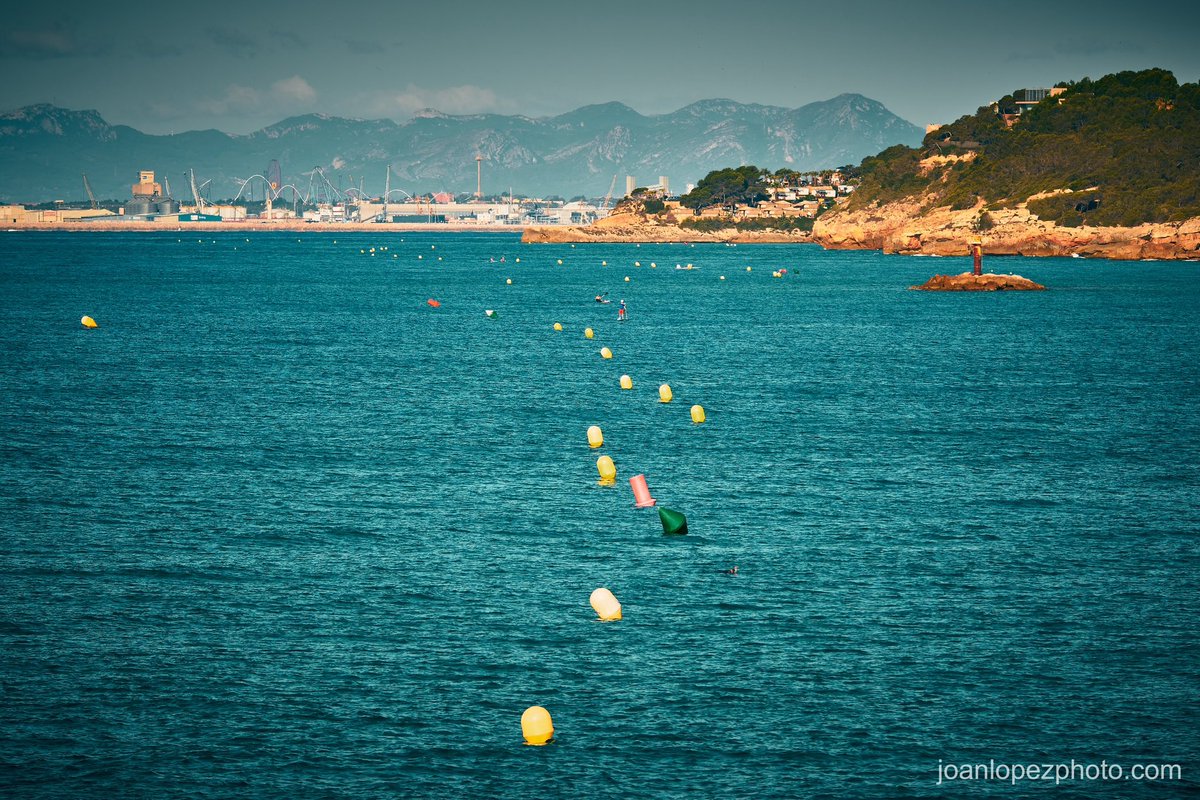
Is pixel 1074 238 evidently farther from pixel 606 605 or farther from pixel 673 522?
pixel 606 605

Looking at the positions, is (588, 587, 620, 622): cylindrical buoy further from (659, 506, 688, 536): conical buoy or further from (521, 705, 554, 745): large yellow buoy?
(659, 506, 688, 536): conical buoy

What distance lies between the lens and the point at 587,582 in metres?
29.1

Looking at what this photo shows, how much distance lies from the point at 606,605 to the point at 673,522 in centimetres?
718

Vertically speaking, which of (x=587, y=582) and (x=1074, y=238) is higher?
(x=1074, y=238)

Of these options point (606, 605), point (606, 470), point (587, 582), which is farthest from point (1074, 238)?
point (606, 605)

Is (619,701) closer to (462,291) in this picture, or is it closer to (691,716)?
(691,716)

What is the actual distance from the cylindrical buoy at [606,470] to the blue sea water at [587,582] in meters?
0.48

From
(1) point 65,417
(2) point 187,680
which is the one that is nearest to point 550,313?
(1) point 65,417

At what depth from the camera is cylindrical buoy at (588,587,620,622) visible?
2633 cm

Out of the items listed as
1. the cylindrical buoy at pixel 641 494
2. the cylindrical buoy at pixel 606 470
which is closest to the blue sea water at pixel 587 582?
the cylindrical buoy at pixel 606 470

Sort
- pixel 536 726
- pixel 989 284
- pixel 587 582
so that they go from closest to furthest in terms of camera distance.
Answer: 1. pixel 536 726
2. pixel 587 582
3. pixel 989 284

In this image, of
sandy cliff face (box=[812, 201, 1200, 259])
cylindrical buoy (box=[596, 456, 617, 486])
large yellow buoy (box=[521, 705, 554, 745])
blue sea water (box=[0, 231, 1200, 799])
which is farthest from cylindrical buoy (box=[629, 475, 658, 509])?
sandy cliff face (box=[812, 201, 1200, 259])

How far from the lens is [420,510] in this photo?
35719mm

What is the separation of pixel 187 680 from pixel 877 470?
2480 centimetres
